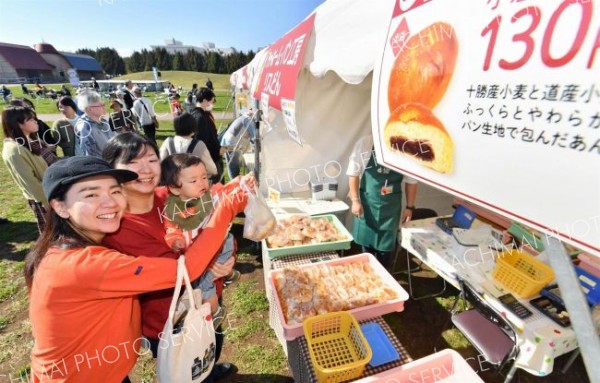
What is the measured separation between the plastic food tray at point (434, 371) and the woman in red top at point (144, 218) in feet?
4.17

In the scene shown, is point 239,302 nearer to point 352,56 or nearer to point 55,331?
point 55,331

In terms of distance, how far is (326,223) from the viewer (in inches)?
139

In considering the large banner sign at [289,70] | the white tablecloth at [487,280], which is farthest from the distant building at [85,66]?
the white tablecloth at [487,280]

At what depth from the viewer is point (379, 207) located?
10.5 ft

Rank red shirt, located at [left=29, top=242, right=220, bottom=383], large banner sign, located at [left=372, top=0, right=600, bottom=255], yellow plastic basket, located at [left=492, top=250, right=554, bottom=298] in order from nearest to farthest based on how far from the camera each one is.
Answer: large banner sign, located at [left=372, top=0, right=600, bottom=255] < red shirt, located at [left=29, top=242, right=220, bottom=383] < yellow plastic basket, located at [left=492, top=250, right=554, bottom=298]

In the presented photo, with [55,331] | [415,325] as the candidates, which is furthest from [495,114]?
[415,325]

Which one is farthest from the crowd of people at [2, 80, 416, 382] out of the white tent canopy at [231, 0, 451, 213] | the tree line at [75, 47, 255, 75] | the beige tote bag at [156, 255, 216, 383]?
the tree line at [75, 47, 255, 75]

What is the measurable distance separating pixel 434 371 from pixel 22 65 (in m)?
93.5

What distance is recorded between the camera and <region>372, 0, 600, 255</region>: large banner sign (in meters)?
0.70

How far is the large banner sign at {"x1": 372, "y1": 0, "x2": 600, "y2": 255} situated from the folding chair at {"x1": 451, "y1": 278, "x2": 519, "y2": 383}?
179 cm

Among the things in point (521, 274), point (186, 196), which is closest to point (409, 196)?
point (521, 274)

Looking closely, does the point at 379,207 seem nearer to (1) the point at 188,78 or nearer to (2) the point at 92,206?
(2) the point at 92,206

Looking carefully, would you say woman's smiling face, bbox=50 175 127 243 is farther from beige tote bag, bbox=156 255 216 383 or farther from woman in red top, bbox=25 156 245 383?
beige tote bag, bbox=156 255 216 383

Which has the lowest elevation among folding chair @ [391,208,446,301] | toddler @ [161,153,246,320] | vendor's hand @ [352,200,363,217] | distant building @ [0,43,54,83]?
folding chair @ [391,208,446,301]
